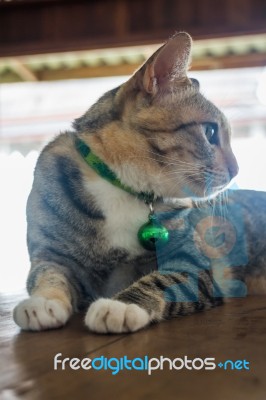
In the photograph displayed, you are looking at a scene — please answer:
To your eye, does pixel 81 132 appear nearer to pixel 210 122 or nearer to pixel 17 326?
pixel 210 122

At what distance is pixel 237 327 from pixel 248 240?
24.1 inches

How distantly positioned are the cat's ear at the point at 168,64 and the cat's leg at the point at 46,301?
487mm

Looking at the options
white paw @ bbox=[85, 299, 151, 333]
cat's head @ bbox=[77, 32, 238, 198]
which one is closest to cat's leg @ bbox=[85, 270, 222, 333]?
white paw @ bbox=[85, 299, 151, 333]

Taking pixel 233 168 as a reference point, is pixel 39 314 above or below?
below

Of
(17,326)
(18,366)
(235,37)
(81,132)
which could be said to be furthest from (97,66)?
(18,366)

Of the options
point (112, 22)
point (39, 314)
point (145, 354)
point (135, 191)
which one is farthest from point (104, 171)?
point (112, 22)

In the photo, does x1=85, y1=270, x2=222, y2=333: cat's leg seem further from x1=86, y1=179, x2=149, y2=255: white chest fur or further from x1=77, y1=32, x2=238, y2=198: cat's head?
x1=77, y1=32, x2=238, y2=198: cat's head

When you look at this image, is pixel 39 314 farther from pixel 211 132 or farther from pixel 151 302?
pixel 211 132

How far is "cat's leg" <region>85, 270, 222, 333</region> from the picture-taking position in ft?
2.93

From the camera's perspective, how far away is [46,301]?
0.98m

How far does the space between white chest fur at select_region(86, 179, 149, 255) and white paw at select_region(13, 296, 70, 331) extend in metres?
0.24

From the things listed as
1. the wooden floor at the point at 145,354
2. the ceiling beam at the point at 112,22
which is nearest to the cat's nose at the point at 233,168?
the wooden floor at the point at 145,354

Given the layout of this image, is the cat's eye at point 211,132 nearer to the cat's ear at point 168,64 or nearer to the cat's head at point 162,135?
the cat's head at point 162,135

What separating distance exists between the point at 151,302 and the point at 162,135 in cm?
43
